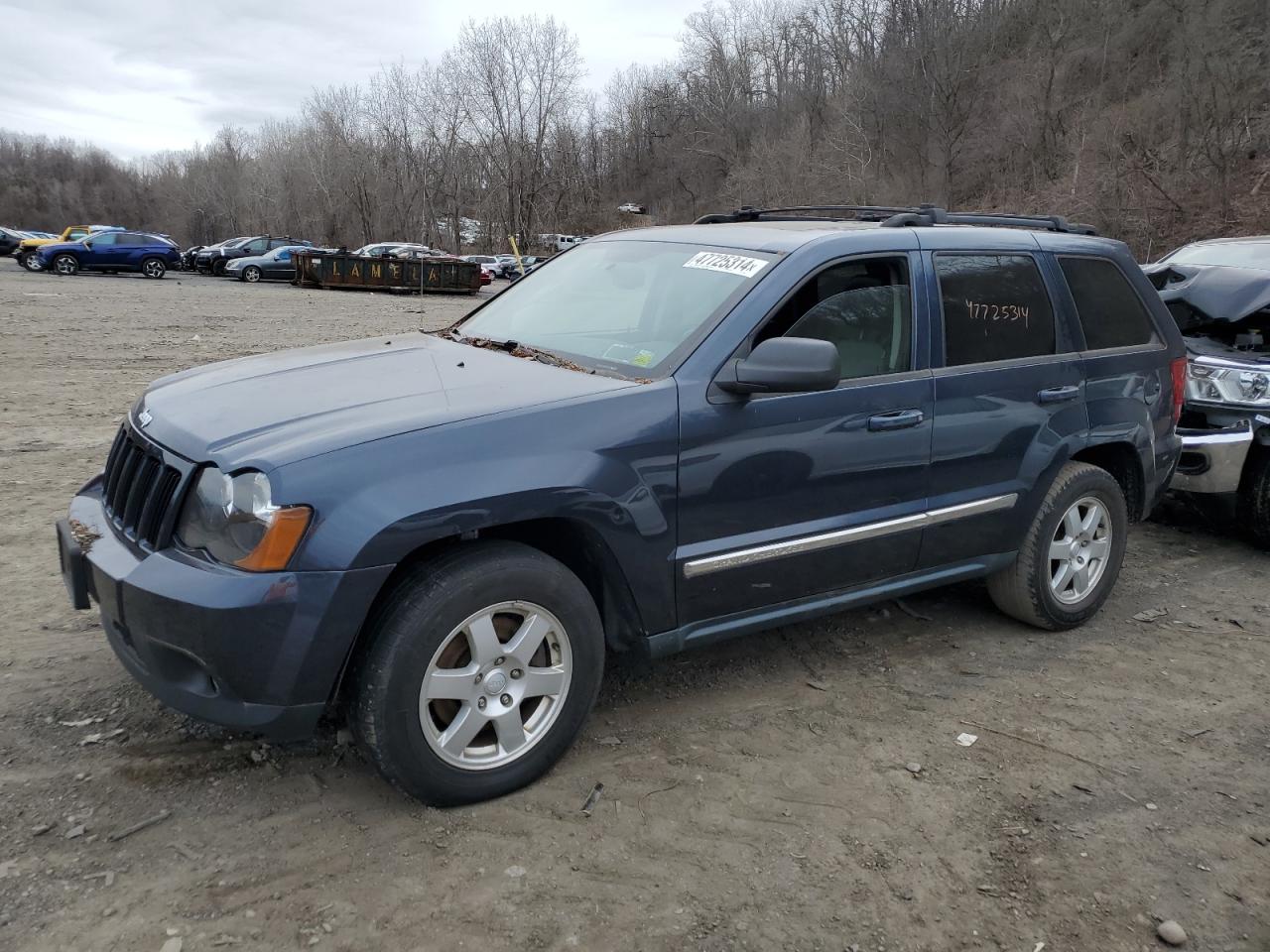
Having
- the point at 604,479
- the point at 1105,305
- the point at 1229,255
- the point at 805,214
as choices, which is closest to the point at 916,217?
the point at 1105,305

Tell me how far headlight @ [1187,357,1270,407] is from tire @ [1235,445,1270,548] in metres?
0.31

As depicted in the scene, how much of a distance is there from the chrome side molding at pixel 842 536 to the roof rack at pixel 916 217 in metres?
1.24

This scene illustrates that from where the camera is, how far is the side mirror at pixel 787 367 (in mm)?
3146

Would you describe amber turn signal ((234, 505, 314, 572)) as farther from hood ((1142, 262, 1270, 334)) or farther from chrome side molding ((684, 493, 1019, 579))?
hood ((1142, 262, 1270, 334))

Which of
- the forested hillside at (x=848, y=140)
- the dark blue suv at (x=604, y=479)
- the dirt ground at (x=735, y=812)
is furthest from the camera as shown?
the forested hillside at (x=848, y=140)

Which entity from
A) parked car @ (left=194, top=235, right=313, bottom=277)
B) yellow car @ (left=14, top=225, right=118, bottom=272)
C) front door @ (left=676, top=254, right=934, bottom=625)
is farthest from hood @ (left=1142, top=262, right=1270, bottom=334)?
parked car @ (left=194, top=235, right=313, bottom=277)

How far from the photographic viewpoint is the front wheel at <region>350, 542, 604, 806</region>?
2.76 metres

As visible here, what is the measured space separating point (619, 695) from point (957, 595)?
7.01 feet

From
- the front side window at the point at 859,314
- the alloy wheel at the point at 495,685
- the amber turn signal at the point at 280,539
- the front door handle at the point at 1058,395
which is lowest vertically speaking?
the alloy wheel at the point at 495,685

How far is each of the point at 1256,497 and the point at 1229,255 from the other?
2.30 m

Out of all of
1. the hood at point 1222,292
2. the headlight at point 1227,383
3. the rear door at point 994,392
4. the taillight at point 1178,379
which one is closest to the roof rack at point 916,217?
the rear door at point 994,392

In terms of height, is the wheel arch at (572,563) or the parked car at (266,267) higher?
the parked car at (266,267)

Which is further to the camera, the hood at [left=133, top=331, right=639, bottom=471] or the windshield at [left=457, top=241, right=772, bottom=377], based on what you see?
the windshield at [left=457, top=241, right=772, bottom=377]

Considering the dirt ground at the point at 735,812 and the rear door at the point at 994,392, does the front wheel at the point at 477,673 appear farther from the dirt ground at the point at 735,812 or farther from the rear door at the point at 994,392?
the rear door at the point at 994,392
